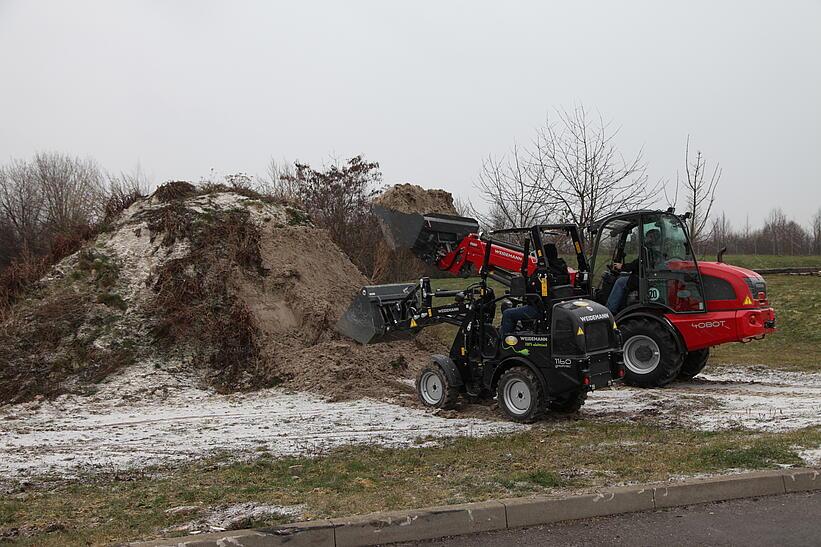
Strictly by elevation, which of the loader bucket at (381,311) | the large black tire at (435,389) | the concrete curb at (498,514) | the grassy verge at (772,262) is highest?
the grassy verge at (772,262)

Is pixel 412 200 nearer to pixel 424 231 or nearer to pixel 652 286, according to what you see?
pixel 424 231

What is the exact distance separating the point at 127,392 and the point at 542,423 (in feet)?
24.6

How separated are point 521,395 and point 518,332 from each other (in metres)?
0.86

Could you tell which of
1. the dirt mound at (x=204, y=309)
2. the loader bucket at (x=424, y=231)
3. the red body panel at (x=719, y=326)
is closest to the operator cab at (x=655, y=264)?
the red body panel at (x=719, y=326)

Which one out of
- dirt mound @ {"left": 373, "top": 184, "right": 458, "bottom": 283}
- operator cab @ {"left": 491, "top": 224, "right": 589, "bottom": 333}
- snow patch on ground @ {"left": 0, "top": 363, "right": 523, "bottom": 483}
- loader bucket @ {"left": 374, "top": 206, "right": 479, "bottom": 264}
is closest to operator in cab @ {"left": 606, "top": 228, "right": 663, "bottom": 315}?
operator cab @ {"left": 491, "top": 224, "right": 589, "bottom": 333}

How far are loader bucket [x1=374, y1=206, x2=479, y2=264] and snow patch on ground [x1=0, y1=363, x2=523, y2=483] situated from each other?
8.88ft

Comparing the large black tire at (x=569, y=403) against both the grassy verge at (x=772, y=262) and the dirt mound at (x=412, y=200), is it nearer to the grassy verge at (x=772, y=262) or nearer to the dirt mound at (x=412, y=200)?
the dirt mound at (x=412, y=200)

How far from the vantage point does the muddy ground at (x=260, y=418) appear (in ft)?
29.8

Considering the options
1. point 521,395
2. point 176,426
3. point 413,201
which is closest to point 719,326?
point 521,395

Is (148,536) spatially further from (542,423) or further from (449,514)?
(542,423)

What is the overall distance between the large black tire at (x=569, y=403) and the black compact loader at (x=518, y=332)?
0.01 meters

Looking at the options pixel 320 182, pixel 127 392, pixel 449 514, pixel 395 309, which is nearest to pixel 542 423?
pixel 395 309

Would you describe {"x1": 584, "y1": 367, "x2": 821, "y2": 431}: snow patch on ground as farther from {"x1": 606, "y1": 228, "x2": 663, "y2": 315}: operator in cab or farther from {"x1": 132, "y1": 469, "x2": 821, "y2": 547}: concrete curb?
{"x1": 132, "y1": 469, "x2": 821, "y2": 547}: concrete curb

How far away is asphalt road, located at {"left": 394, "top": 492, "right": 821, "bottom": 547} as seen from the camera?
223 inches
